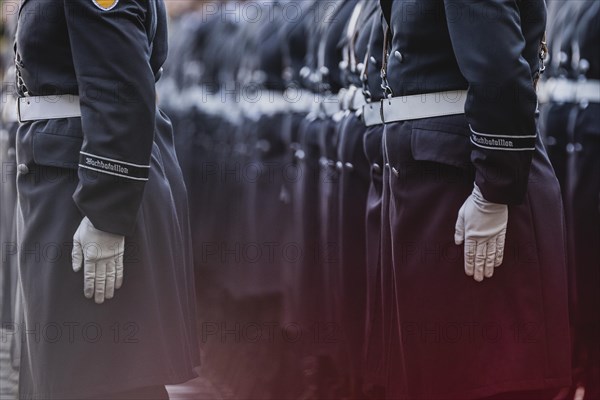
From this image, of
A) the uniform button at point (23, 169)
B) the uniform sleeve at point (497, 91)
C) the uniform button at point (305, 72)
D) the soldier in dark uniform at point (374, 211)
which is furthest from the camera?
the uniform button at point (305, 72)

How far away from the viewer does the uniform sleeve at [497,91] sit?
3.14 meters

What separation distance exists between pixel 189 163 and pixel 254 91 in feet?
5.50

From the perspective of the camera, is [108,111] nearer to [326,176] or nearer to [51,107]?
[51,107]

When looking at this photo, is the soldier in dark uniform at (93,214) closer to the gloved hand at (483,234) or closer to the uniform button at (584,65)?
the gloved hand at (483,234)

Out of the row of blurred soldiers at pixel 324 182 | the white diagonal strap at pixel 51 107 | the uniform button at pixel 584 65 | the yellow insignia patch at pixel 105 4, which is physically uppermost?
the yellow insignia patch at pixel 105 4

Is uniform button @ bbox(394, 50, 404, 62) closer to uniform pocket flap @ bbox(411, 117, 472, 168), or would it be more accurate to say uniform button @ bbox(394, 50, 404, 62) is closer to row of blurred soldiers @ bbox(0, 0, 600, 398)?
row of blurred soldiers @ bbox(0, 0, 600, 398)

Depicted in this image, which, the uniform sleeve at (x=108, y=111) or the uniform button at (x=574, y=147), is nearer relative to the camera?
the uniform sleeve at (x=108, y=111)

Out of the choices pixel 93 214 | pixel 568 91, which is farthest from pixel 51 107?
pixel 568 91

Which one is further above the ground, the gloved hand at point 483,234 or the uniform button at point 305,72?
the uniform button at point 305,72

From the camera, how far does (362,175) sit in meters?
4.65

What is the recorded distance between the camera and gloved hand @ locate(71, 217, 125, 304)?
10.6 feet

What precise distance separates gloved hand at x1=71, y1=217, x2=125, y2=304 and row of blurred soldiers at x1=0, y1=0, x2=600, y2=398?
0.84 m

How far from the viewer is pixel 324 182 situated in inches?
210

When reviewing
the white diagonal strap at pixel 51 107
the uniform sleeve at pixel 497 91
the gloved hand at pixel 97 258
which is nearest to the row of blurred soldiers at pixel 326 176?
the uniform sleeve at pixel 497 91
